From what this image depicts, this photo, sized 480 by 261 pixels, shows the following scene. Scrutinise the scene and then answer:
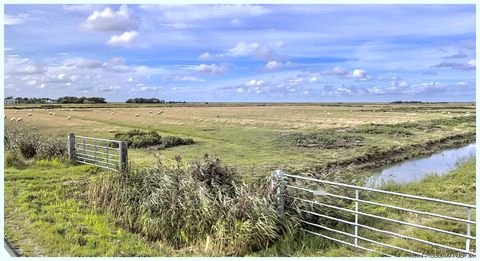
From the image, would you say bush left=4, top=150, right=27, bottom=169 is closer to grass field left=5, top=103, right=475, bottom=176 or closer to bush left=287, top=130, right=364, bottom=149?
grass field left=5, top=103, right=475, bottom=176

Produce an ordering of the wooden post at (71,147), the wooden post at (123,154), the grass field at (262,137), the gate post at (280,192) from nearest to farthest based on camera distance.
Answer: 1. the gate post at (280,192)
2. the grass field at (262,137)
3. the wooden post at (123,154)
4. the wooden post at (71,147)

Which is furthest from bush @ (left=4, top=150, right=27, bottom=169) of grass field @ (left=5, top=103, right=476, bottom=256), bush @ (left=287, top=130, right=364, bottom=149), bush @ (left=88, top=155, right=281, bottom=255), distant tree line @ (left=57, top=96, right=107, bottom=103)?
bush @ (left=287, top=130, right=364, bottom=149)

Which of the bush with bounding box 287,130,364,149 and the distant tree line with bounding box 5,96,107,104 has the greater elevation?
the distant tree line with bounding box 5,96,107,104

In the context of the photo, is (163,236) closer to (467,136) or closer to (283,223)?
(283,223)

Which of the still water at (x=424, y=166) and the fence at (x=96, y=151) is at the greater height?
the fence at (x=96, y=151)

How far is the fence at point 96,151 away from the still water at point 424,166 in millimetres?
4769

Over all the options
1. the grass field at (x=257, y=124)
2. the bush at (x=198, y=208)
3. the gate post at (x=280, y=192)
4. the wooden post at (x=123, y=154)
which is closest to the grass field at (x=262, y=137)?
the grass field at (x=257, y=124)

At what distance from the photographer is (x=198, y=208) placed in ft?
17.5

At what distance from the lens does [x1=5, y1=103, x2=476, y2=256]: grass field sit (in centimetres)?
751

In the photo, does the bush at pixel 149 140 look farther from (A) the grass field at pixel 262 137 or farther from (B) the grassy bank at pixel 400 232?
(B) the grassy bank at pixel 400 232

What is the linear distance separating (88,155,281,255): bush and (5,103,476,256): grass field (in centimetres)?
47

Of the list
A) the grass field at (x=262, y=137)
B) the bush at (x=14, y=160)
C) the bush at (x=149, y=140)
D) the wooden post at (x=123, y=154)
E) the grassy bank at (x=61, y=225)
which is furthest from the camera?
the bush at (x=14, y=160)

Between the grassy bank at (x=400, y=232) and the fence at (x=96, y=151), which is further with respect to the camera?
the fence at (x=96, y=151)

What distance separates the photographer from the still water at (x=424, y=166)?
9.27 metres
